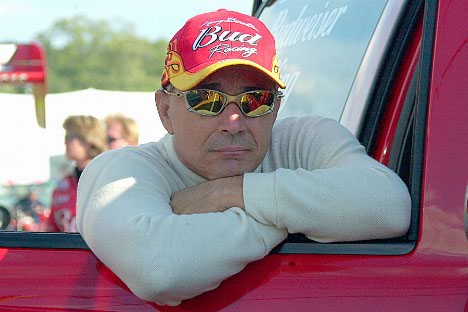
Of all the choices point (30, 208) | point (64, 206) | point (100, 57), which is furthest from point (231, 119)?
point (100, 57)

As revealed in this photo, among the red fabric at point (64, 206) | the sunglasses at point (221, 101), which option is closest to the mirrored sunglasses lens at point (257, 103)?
the sunglasses at point (221, 101)

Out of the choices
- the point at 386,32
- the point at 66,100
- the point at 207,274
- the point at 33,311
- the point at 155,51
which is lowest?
the point at 155,51

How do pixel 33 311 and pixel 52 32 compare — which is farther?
pixel 52 32

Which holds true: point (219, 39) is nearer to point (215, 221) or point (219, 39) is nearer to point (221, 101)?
point (221, 101)

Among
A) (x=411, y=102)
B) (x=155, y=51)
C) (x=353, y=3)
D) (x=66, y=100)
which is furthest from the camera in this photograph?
(x=155, y=51)

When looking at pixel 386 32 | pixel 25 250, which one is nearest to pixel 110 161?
pixel 25 250

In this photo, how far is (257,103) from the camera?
211 cm

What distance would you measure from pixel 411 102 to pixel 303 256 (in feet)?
2.60

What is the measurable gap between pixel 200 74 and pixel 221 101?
0.09 metres

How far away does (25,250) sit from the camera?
5.96 feet

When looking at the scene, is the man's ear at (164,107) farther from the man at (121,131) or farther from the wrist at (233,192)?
the man at (121,131)

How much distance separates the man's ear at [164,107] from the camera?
227 cm

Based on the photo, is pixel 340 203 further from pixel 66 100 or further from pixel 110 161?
pixel 66 100

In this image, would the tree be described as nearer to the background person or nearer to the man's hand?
the background person
